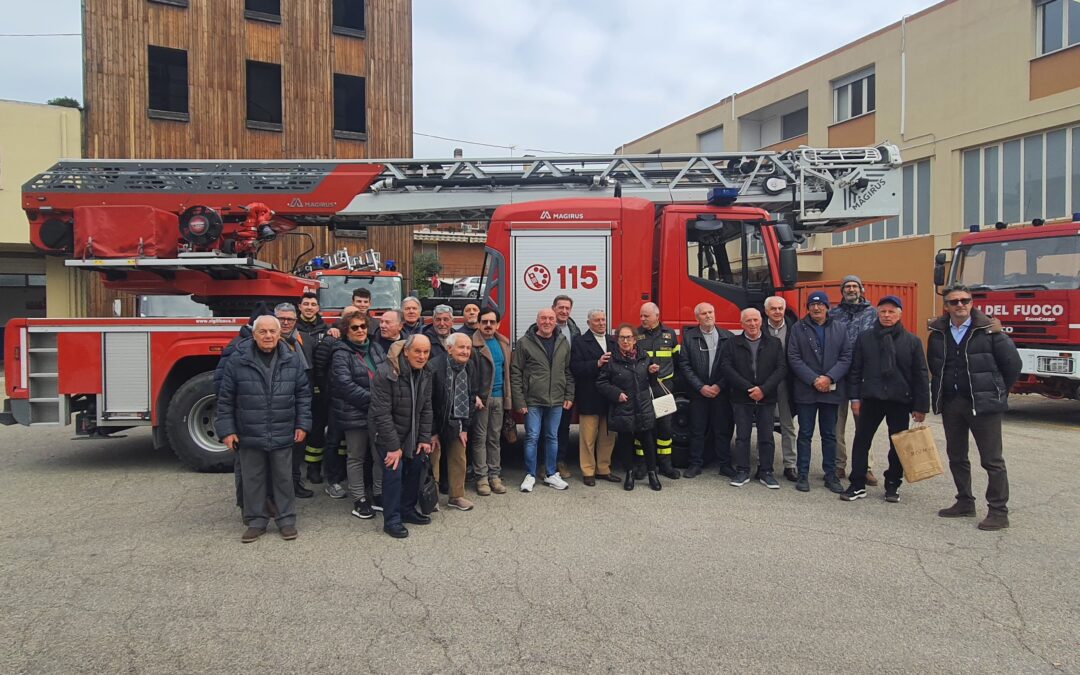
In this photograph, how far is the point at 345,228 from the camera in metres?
8.47

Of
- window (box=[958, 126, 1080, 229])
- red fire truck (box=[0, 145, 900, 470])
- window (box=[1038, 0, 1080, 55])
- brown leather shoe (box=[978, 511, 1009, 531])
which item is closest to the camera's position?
brown leather shoe (box=[978, 511, 1009, 531])

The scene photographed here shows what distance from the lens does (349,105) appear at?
19172 millimetres

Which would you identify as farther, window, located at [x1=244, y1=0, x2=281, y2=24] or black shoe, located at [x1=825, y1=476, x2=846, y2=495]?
window, located at [x1=244, y1=0, x2=281, y2=24]

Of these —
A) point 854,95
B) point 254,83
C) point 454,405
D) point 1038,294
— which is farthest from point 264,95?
point 854,95

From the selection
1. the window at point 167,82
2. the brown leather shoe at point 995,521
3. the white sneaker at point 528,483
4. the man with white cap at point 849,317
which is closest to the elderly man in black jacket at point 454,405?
the white sneaker at point 528,483

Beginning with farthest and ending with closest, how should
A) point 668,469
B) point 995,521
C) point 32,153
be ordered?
point 32,153
point 668,469
point 995,521

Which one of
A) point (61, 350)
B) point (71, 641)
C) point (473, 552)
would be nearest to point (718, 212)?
point (473, 552)

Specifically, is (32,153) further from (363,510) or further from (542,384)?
(542,384)

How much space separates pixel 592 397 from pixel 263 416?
2900mm

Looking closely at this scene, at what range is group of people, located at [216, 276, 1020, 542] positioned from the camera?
491cm

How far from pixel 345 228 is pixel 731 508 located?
583 centimetres

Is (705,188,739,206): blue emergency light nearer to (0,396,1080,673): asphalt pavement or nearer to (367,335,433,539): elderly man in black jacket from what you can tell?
(0,396,1080,673): asphalt pavement

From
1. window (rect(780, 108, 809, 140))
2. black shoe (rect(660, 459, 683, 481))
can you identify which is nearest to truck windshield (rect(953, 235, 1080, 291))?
black shoe (rect(660, 459, 683, 481))

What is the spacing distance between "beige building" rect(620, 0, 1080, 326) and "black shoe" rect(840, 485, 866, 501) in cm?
1430
